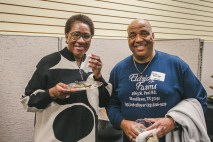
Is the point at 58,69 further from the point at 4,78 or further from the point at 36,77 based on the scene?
the point at 4,78

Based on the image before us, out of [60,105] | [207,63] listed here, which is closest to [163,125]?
[60,105]

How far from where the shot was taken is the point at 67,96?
161cm

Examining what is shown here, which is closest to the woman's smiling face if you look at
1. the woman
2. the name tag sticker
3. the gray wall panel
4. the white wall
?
the woman

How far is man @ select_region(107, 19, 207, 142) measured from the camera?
1681mm

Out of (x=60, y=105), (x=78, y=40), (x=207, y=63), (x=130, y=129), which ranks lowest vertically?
(x=130, y=129)

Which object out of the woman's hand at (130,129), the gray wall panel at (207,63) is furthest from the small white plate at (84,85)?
the gray wall panel at (207,63)

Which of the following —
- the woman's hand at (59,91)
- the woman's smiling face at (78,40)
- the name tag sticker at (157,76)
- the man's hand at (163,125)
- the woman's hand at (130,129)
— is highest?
the woman's smiling face at (78,40)

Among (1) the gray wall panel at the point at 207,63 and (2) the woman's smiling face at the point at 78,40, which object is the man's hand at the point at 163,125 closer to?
(2) the woman's smiling face at the point at 78,40

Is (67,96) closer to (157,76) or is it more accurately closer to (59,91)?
(59,91)

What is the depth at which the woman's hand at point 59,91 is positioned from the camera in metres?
1.45

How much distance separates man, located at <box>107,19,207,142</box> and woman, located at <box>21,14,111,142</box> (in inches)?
8.5

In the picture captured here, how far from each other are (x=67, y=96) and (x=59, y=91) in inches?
6.7

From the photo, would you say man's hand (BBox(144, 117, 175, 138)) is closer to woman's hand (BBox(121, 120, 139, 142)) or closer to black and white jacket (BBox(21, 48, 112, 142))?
woman's hand (BBox(121, 120, 139, 142))

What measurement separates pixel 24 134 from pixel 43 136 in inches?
42.2
